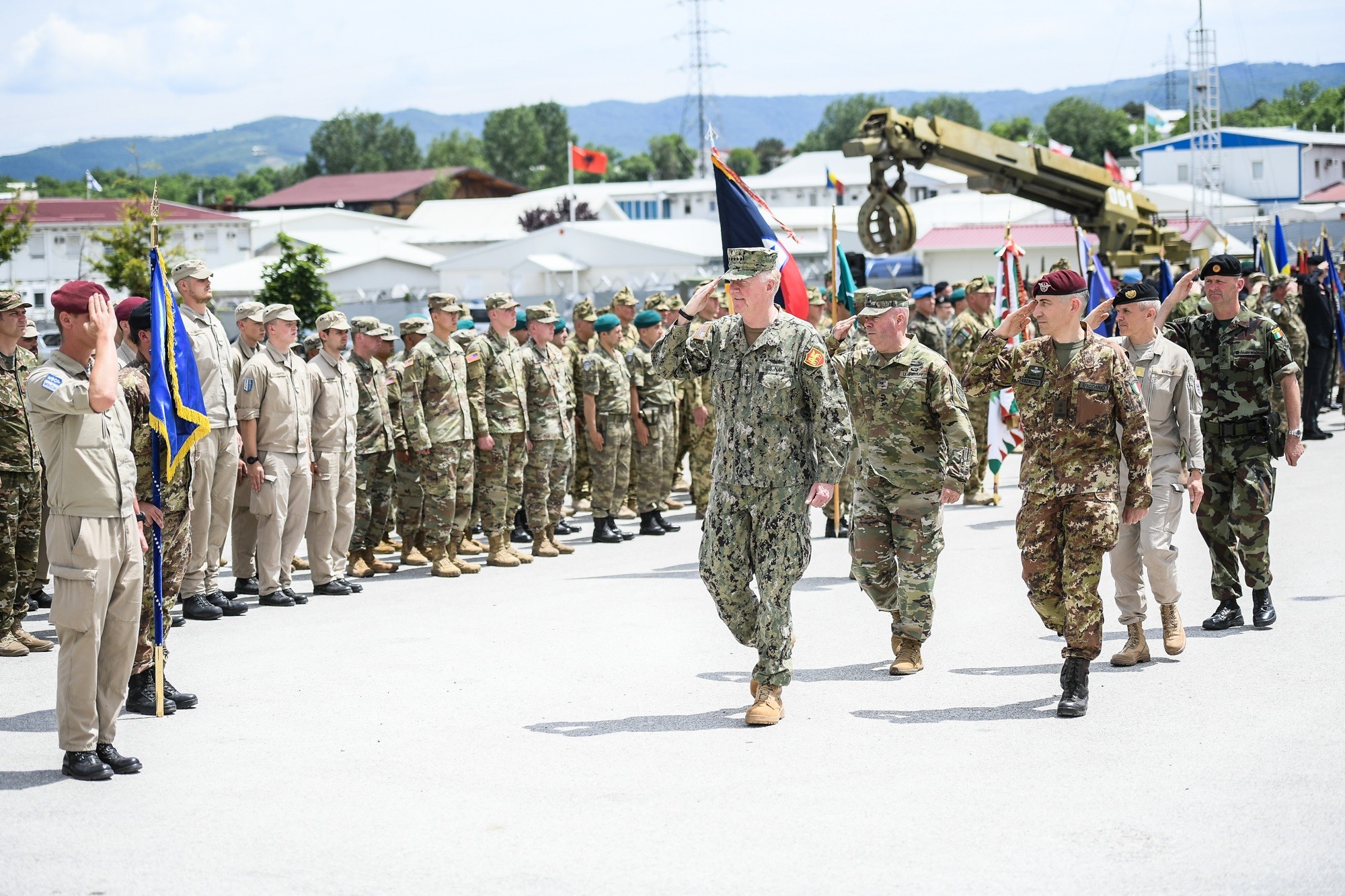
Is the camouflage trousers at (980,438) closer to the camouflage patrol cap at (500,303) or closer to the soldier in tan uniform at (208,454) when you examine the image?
the camouflage patrol cap at (500,303)

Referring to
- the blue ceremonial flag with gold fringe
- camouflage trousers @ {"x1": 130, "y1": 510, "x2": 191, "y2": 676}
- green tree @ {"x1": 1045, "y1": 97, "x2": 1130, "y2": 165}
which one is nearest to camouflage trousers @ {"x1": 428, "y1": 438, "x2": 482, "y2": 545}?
camouflage trousers @ {"x1": 130, "y1": 510, "x2": 191, "y2": 676}

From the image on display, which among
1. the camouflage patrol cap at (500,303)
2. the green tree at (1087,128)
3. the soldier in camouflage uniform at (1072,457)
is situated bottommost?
the soldier in camouflage uniform at (1072,457)

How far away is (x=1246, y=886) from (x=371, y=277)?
201ft

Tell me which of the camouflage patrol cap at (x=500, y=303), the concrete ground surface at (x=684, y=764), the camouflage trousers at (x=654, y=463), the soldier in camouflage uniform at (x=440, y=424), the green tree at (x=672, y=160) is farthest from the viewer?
the green tree at (x=672, y=160)

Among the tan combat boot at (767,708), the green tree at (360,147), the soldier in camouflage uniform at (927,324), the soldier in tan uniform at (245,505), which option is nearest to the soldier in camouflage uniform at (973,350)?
the soldier in camouflage uniform at (927,324)

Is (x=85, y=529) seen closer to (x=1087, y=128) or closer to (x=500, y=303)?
(x=500, y=303)

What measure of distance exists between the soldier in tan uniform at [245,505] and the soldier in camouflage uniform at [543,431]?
8.11ft

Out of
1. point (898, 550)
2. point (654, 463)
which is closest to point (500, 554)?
point (654, 463)

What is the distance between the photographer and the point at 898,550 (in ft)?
26.7

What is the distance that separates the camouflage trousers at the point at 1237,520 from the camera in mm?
8867

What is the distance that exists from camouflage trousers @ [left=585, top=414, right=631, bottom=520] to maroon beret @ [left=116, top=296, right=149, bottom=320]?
216 inches

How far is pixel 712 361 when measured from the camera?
7230mm

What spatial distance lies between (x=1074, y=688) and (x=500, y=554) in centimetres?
641

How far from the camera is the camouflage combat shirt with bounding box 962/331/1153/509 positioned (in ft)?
23.4
